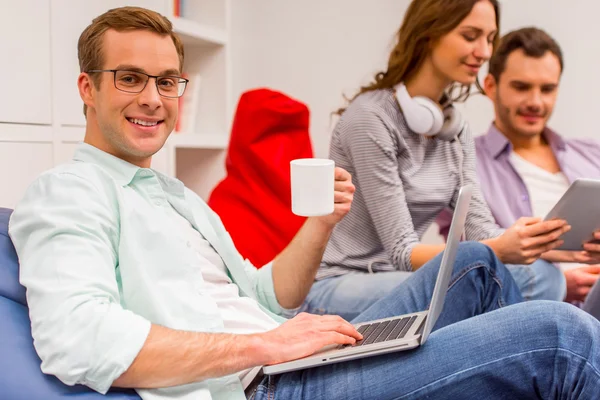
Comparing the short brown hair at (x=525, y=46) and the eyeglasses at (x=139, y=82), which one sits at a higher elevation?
the short brown hair at (x=525, y=46)

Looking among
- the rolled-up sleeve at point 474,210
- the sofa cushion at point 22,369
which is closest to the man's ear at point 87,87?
the sofa cushion at point 22,369

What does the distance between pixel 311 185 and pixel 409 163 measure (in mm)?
747

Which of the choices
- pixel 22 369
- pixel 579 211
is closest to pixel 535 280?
pixel 579 211

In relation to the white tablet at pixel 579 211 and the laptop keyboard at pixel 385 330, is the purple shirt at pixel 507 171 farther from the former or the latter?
the laptop keyboard at pixel 385 330

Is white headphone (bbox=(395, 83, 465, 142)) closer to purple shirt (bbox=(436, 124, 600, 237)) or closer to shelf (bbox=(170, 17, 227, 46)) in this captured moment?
purple shirt (bbox=(436, 124, 600, 237))

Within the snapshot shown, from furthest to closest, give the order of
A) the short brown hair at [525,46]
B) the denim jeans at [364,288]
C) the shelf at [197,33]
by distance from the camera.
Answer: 1. the shelf at [197,33]
2. the short brown hair at [525,46]
3. the denim jeans at [364,288]

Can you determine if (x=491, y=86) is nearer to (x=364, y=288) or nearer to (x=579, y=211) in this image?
(x=579, y=211)

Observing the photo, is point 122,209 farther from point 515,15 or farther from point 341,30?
point 515,15

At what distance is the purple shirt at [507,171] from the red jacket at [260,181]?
56 cm

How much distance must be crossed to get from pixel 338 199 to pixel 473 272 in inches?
13.4

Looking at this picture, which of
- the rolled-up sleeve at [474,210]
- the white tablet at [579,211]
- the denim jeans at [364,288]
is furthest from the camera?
the rolled-up sleeve at [474,210]

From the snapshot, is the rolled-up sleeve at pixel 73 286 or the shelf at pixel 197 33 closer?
the rolled-up sleeve at pixel 73 286

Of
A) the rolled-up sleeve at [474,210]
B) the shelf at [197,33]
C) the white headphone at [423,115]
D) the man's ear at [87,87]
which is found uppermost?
the shelf at [197,33]

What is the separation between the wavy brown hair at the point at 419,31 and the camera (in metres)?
1.83
